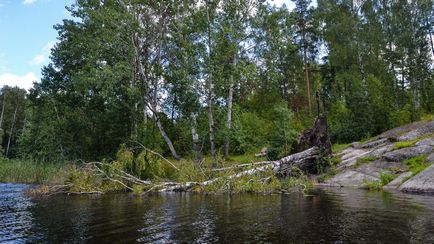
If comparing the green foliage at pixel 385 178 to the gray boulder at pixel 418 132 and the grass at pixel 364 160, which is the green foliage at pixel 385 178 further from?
the gray boulder at pixel 418 132

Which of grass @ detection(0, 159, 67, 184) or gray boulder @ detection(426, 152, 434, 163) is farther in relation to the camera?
grass @ detection(0, 159, 67, 184)

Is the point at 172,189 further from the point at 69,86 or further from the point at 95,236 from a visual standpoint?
the point at 69,86

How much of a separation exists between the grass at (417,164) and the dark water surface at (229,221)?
5406mm

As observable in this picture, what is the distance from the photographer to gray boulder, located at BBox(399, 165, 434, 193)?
19.2 m

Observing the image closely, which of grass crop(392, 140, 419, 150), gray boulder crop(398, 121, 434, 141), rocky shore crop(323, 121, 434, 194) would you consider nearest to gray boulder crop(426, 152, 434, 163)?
rocky shore crop(323, 121, 434, 194)

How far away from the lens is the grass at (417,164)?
72.5 feet

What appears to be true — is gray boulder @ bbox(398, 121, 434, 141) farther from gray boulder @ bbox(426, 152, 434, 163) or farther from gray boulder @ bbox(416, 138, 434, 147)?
gray boulder @ bbox(426, 152, 434, 163)

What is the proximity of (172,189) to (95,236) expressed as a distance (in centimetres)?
1292

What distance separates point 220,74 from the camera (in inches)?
1155

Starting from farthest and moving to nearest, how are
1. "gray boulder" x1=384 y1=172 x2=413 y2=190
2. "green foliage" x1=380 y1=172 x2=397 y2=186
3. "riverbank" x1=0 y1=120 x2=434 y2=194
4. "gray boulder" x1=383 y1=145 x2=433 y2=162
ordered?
"gray boulder" x1=383 y1=145 x2=433 y2=162
"green foliage" x1=380 y1=172 x2=397 y2=186
"gray boulder" x1=384 y1=172 x2=413 y2=190
"riverbank" x1=0 y1=120 x2=434 y2=194

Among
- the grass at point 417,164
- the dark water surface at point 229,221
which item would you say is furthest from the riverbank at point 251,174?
the dark water surface at point 229,221

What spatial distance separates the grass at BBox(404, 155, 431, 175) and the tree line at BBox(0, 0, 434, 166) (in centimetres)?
694

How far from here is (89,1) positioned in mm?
38594

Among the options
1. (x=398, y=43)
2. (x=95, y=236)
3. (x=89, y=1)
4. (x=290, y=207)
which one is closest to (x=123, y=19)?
(x=89, y=1)
